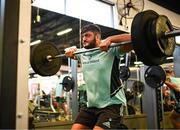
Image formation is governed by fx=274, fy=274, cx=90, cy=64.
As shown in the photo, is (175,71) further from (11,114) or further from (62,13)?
(11,114)

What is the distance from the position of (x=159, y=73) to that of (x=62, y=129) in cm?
163

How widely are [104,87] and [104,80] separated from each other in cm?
7

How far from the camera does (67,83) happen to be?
176 inches

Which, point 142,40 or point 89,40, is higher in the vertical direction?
point 89,40

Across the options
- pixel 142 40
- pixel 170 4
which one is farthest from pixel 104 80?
pixel 170 4

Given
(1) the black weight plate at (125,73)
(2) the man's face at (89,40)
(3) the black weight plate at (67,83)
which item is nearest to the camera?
(2) the man's face at (89,40)

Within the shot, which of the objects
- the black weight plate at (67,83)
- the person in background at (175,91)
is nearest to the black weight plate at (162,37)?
the person in background at (175,91)

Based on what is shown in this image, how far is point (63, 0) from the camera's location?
5.29 meters

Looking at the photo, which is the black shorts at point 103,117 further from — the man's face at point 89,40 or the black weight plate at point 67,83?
the black weight plate at point 67,83

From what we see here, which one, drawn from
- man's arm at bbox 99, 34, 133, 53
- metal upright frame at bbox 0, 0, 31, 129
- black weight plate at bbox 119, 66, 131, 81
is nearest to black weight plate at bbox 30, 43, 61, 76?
man's arm at bbox 99, 34, 133, 53

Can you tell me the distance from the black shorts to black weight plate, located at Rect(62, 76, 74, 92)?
5.99 ft

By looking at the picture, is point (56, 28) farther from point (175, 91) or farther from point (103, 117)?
point (103, 117)

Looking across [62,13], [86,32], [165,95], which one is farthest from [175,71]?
[86,32]

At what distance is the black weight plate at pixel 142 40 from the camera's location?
2.04 m
